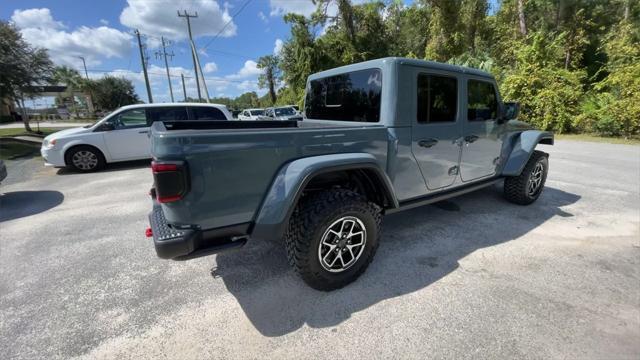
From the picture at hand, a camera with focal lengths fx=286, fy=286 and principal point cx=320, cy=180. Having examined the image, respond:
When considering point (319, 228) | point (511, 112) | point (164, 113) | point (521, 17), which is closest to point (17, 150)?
point (164, 113)

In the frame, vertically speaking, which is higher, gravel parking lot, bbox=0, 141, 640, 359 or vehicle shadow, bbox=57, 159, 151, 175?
vehicle shadow, bbox=57, 159, 151, 175

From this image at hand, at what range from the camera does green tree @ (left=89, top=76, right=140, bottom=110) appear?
4628 cm

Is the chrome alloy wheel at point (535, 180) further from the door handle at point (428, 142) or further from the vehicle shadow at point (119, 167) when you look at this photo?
the vehicle shadow at point (119, 167)

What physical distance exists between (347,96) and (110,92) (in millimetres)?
56935

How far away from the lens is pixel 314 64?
24203 mm

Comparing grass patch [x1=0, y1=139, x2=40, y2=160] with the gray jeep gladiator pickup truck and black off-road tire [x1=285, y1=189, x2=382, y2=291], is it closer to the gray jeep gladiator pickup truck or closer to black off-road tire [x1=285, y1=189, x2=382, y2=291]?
the gray jeep gladiator pickup truck

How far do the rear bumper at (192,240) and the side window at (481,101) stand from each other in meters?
2.81

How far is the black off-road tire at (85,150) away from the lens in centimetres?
680

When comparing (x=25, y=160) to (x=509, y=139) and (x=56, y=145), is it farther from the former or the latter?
(x=509, y=139)

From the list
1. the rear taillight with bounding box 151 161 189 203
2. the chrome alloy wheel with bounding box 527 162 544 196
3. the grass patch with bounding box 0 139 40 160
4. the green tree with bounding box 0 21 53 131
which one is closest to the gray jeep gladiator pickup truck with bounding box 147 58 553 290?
the rear taillight with bounding box 151 161 189 203

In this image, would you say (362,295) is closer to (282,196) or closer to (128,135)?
(282,196)

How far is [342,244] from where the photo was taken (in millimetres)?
2402

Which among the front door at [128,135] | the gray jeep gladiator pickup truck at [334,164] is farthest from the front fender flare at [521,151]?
the front door at [128,135]

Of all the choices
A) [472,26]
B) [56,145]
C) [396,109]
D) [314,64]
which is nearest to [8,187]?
[56,145]
